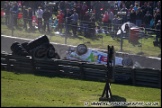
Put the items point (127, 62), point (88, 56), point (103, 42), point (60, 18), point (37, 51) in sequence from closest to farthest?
point (37, 51), point (127, 62), point (88, 56), point (103, 42), point (60, 18)

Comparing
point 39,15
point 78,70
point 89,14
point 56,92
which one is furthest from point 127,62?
point 39,15

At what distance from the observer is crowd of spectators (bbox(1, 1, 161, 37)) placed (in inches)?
874

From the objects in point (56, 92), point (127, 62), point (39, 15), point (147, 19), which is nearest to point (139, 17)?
point (147, 19)

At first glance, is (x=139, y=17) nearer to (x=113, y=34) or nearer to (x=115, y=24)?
(x=115, y=24)

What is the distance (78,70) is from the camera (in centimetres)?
1648

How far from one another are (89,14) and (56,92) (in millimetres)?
11884

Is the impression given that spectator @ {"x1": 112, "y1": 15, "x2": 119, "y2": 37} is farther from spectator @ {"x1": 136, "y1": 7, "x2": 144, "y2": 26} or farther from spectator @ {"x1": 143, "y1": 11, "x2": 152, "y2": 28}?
spectator @ {"x1": 143, "y1": 11, "x2": 152, "y2": 28}

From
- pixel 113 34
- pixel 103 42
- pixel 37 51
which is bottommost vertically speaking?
pixel 37 51

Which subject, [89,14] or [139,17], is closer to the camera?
[139,17]

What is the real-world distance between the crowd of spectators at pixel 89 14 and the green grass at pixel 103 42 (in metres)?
0.35

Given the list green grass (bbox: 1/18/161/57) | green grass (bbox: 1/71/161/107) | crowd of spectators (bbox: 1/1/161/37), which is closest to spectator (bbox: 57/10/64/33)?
crowd of spectators (bbox: 1/1/161/37)

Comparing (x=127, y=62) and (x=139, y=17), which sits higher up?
(x=139, y=17)

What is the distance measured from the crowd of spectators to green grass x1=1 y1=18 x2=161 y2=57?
0.35 metres

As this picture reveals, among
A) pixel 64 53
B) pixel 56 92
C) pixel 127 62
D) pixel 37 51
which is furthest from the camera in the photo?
pixel 64 53
